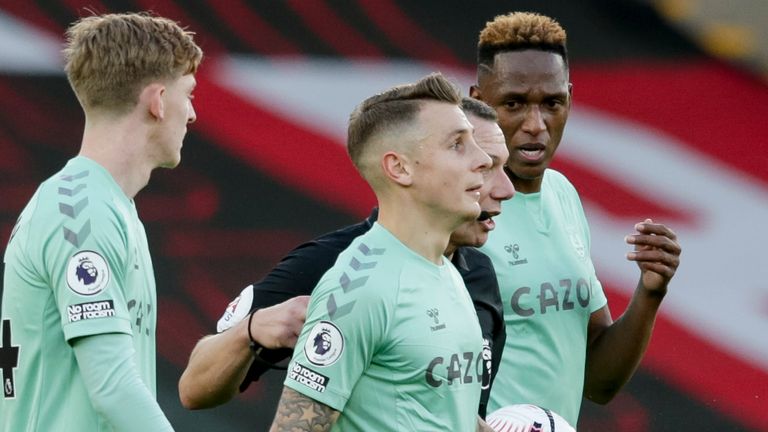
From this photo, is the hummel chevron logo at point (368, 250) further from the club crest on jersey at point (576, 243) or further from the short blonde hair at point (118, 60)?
the club crest on jersey at point (576, 243)

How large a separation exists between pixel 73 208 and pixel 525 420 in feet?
4.06

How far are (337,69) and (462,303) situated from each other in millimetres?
2920

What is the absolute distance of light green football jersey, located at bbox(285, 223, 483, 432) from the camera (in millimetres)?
3090

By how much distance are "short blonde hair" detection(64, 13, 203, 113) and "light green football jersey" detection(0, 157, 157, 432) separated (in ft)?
0.62

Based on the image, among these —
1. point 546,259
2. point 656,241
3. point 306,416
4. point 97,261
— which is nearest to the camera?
point 306,416

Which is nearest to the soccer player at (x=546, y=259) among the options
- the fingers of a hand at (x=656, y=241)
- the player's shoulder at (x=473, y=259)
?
the fingers of a hand at (x=656, y=241)

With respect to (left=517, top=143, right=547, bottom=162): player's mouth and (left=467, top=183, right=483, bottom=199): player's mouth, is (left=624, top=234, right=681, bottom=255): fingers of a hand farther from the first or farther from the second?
(left=467, top=183, right=483, bottom=199): player's mouth

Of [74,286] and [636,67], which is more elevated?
[636,67]

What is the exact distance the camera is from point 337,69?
6160mm

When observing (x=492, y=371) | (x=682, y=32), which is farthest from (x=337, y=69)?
(x=492, y=371)

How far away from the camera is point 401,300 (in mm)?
3195

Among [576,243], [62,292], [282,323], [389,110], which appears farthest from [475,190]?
[576,243]

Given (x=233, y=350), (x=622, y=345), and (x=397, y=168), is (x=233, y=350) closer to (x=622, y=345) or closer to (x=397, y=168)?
(x=397, y=168)

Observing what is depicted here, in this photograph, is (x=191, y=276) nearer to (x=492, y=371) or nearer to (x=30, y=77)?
(x=30, y=77)
